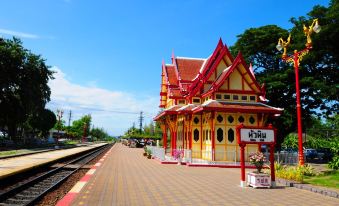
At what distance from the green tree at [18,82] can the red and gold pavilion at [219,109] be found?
26883mm

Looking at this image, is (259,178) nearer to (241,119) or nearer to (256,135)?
(256,135)

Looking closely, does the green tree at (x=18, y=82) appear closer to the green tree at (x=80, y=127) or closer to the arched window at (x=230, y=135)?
the arched window at (x=230, y=135)

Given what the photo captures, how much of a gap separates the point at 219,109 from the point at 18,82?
115 feet

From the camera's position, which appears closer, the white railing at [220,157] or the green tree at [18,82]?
the white railing at [220,157]

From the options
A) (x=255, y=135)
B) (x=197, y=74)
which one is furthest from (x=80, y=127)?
(x=255, y=135)

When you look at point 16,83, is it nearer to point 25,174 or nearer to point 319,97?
point 25,174

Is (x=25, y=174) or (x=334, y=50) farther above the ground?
(x=334, y=50)

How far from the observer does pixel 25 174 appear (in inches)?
622

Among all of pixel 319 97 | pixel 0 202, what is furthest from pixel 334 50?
pixel 0 202

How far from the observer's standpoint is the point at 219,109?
903 inches

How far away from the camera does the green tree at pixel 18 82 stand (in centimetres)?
4447

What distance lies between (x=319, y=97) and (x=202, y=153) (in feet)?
42.5

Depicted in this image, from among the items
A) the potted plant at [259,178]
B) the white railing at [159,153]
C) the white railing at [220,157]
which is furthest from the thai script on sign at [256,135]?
the white railing at [159,153]

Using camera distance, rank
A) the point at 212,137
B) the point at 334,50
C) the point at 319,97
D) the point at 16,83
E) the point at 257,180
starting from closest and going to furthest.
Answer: the point at 257,180
the point at 212,137
the point at 334,50
the point at 319,97
the point at 16,83
